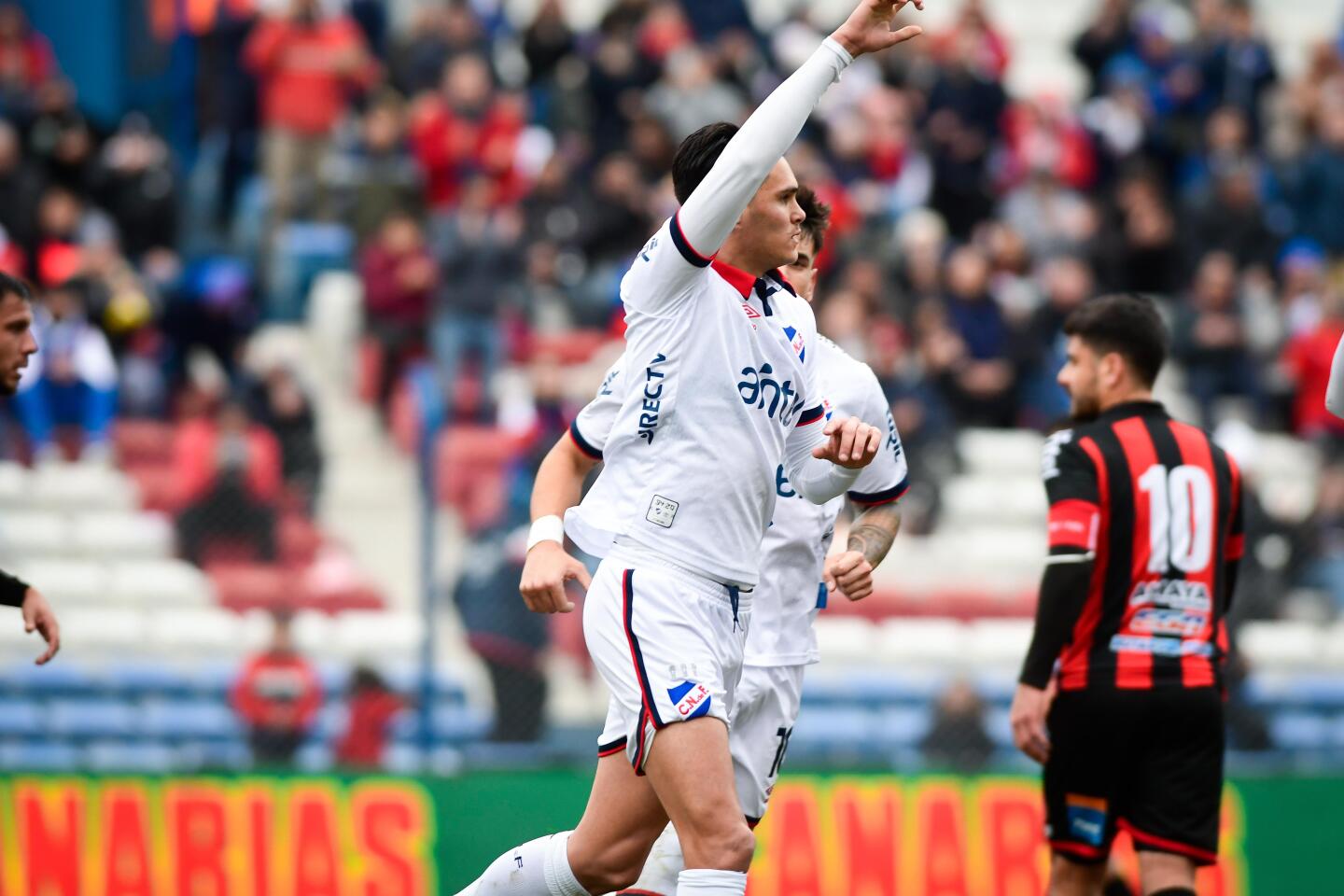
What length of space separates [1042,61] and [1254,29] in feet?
11.3

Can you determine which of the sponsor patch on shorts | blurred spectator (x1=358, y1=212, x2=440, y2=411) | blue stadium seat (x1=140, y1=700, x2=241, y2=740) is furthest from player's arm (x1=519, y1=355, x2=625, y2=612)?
blurred spectator (x1=358, y1=212, x2=440, y2=411)

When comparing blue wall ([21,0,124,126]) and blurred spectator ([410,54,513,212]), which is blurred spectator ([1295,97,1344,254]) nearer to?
blurred spectator ([410,54,513,212])

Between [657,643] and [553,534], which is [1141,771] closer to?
[657,643]

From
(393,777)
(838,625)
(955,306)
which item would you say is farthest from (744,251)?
(955,306)

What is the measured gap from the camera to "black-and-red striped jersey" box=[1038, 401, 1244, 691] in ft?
21.4

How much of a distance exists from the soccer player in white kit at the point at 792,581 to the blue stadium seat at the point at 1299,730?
5223 millimetres

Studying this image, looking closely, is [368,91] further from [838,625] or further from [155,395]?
[838,625]

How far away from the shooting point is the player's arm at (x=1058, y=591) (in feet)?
21.2

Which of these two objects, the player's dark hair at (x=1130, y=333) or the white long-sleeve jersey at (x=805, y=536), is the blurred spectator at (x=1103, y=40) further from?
the white long-sleeve jersey at (x=805, y=536)

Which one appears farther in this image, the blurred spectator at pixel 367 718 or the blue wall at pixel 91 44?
the blue wall at pixel 91 44

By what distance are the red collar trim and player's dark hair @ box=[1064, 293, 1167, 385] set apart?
1895mm

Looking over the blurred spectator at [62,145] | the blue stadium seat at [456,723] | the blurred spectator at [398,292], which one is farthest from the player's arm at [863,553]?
the blurred spectator at [62,145]

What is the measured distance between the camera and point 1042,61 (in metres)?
20.5

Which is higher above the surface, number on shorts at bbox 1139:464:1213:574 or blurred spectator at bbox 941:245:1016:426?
blurred spectator at bbox 941:245:1016:426
